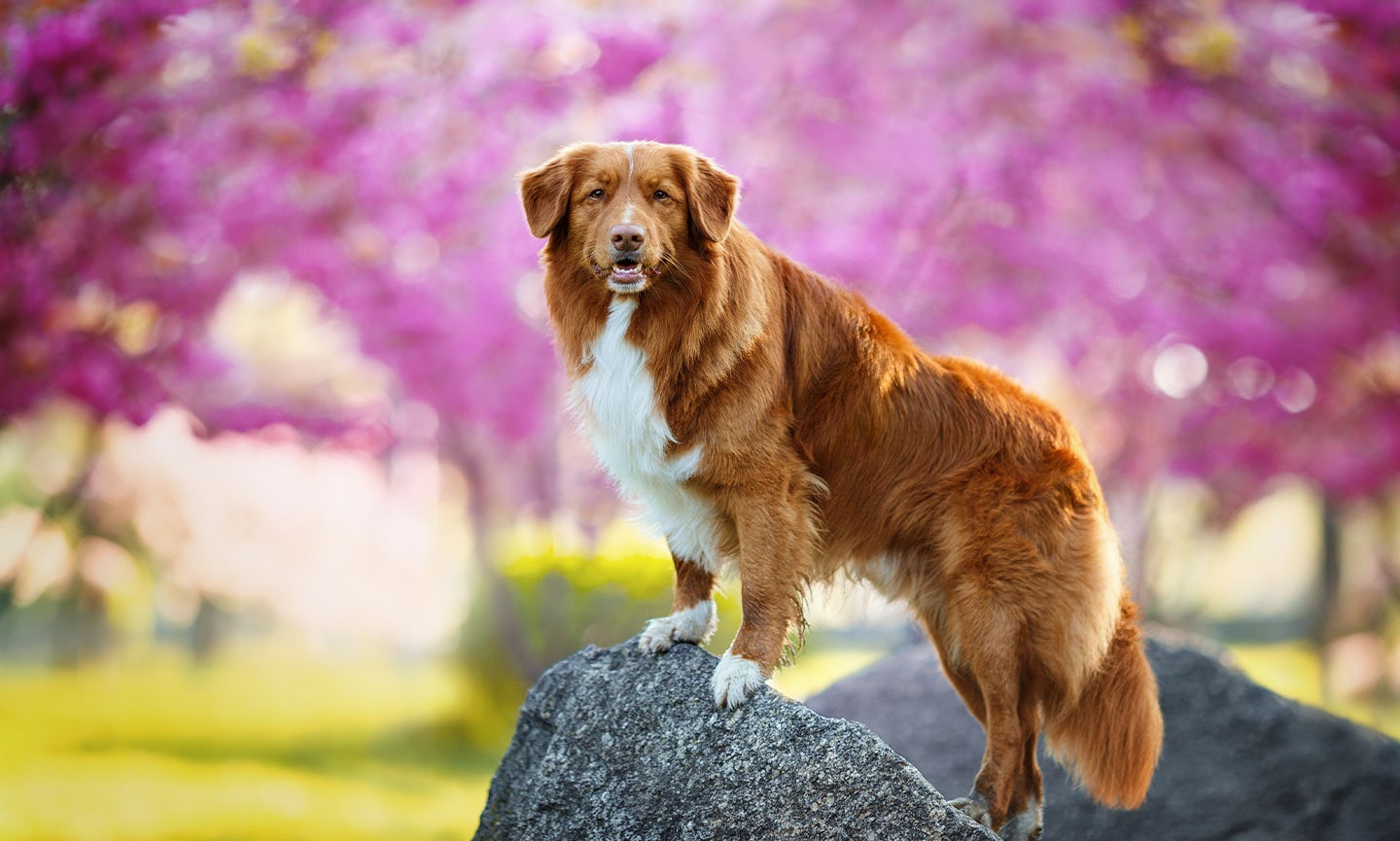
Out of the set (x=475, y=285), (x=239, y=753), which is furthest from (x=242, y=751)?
(x=475, y=285)

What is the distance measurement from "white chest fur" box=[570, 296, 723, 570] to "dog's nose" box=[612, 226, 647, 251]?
0.24 metres

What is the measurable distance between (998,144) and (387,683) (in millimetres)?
5925

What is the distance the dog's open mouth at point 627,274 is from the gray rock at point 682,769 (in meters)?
1.18

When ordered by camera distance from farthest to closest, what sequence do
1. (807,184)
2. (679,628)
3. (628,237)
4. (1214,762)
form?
(807,184) < (1214,762) < (679,628) < (628,237)

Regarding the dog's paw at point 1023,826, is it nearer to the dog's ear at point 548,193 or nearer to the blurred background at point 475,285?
the dog's ear at point 548,193

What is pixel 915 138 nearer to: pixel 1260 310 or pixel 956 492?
pixel 1260 310

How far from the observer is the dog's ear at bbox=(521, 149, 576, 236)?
3.28 metres

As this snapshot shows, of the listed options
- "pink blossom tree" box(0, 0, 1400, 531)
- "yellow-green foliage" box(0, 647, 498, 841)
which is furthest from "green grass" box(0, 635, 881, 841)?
"pink blossom tree" box(0, 0, 1400, 531)

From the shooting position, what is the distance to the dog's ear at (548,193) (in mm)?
3275

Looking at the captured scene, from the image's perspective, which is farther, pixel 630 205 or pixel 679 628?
pixel 679 628

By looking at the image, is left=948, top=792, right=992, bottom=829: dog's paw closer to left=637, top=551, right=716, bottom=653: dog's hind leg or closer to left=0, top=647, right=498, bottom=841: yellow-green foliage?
left=637, top=551, right=716, bottom=653: dog's hind leg

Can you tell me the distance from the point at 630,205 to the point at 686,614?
4.37 feet

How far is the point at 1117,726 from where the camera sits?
12.1 ft

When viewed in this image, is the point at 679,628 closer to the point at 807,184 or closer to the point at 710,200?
the point at 710,200
